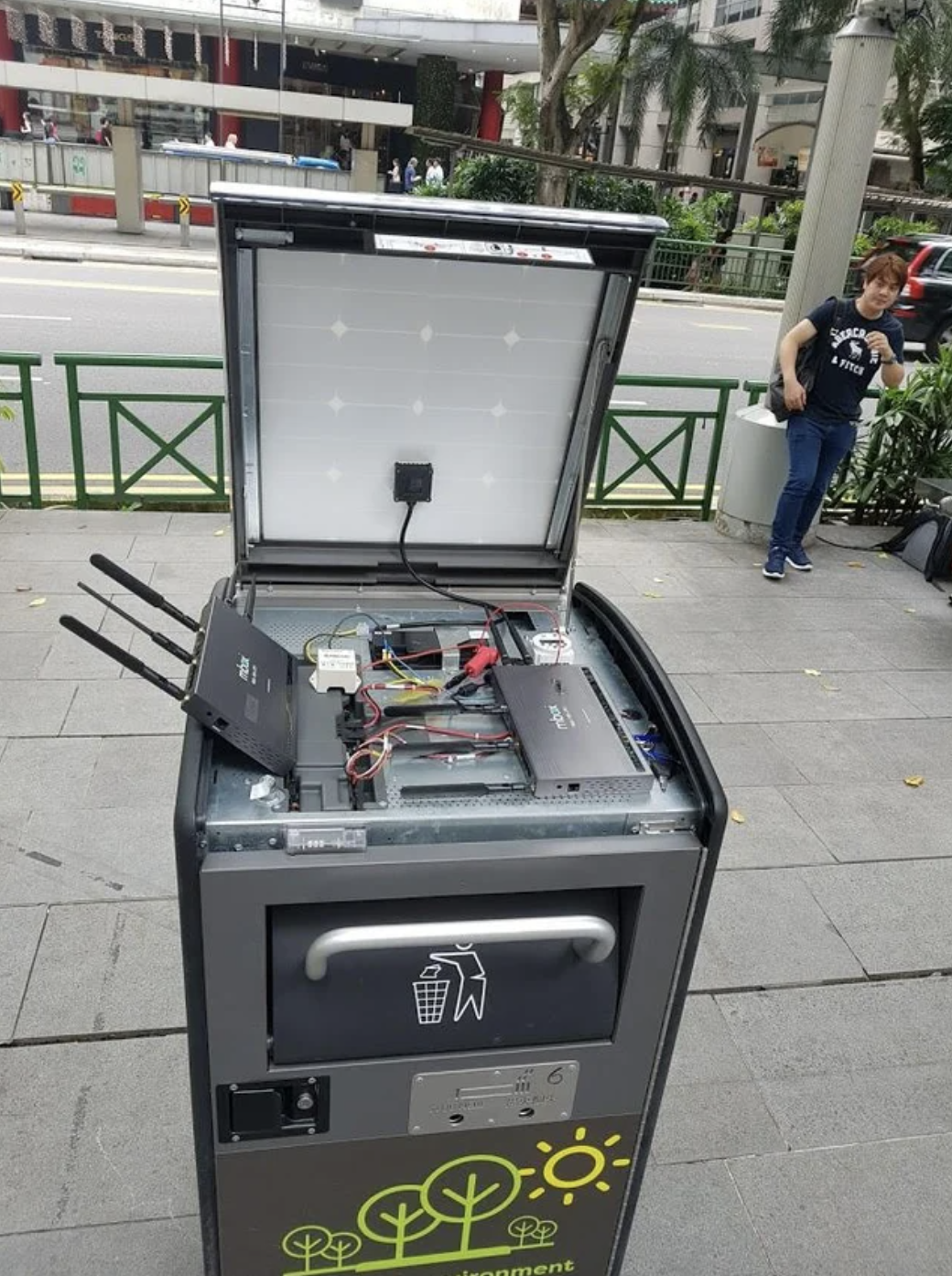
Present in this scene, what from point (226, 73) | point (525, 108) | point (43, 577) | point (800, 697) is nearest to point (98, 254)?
point (525, 108)

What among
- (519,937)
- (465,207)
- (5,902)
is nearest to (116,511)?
(5,902)

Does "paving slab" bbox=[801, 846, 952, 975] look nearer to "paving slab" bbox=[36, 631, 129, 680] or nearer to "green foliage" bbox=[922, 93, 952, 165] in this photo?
"paving slab" bbox=[36, 631, 129, 680]

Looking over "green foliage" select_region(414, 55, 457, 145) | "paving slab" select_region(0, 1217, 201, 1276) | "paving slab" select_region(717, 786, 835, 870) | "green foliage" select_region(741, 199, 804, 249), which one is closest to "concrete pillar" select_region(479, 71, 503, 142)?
"green foliage" select_region(414, 55, 457, 145)

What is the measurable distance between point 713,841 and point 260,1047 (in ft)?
2.71

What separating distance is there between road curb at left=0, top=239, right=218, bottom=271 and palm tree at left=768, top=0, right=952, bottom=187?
15.6 metres

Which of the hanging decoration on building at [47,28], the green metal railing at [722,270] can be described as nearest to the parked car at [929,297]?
the green metal railing at [722,270]

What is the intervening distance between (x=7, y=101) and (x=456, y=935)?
1407 inches

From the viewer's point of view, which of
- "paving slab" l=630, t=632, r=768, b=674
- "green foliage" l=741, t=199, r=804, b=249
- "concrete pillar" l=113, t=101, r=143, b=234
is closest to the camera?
"paving slab" l=630, t=632, r=768, b=674

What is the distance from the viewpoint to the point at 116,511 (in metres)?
6.84

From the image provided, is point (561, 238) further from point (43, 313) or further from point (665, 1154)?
point (43, 313)

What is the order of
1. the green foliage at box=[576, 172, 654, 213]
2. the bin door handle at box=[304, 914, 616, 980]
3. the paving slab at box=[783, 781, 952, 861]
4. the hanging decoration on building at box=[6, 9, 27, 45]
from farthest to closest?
the hanging decoration on building at box=[6, 9, 27, 45] → the green foliage at box=[576, 172, 654, 213] → the paving slab at box=[783, 781, 952, 861] → the bin door handle at box=[304, 914, 616, 980]

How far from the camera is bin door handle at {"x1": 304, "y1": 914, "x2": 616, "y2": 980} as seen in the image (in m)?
1.54

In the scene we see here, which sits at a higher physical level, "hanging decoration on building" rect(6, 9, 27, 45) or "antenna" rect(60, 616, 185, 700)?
"hanging decoration on building" rect(6, 9, 27, 45)

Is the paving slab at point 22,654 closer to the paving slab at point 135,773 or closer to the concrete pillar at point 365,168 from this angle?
the paving slab at point 135,773
